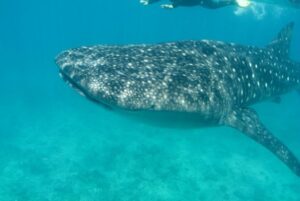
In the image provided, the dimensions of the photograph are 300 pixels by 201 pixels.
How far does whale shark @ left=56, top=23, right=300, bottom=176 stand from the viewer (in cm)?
689

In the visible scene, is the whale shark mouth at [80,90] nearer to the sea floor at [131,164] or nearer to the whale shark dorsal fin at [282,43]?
the sea floor at [131,164]

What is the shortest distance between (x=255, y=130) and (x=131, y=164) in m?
10.7

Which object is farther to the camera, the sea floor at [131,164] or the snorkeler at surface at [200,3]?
the sea floor at [131,164]

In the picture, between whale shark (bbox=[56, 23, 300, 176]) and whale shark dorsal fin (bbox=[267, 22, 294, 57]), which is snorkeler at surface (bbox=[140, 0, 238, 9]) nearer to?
whale shark dorsal fin (bbox=[267, 22, 294, 57])

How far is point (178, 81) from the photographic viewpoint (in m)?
7.55

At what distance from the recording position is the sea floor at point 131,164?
1655 centimetres

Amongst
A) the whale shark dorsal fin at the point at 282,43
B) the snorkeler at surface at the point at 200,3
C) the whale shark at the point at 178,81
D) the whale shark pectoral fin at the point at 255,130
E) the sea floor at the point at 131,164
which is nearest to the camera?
the whale shark at the point at 178,81

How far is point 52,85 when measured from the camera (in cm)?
4744

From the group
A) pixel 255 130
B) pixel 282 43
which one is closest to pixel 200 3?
pixel 282 43

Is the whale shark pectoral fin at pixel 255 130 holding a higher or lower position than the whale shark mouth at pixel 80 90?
lower

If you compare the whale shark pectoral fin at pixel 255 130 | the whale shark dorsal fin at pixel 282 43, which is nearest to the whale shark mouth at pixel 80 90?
the whale shark pectoral fin at pixel 255 130

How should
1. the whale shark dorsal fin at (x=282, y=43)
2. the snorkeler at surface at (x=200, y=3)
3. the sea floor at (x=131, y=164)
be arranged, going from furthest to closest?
the sea floor at (x=131, y=164)
the snorkeler at surface at (x=200, y=3)
the whale shark dorsal fin at (x=282, y=43)

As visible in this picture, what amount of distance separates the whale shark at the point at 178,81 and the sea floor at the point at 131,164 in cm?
381

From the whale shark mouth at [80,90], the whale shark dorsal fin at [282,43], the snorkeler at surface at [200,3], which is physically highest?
the snorkeler at surface at [200,3]
